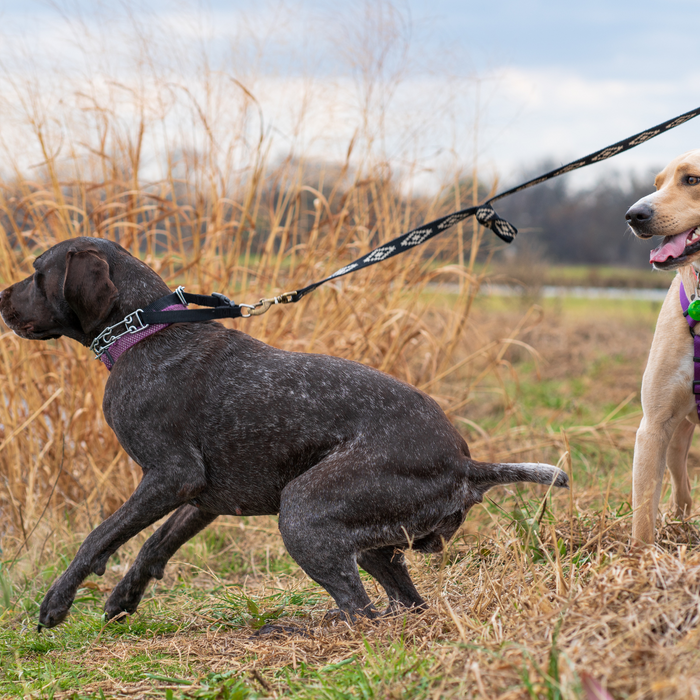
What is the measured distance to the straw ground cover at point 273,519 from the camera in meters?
1.89

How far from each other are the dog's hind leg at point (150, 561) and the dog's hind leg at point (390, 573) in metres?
0.67

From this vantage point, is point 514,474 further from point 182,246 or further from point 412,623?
point 182,246

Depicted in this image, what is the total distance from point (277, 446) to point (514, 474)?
85 centimetres

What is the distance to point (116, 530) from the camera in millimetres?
2553

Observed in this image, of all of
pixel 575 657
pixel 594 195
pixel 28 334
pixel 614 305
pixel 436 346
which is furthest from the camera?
pixel 594 195

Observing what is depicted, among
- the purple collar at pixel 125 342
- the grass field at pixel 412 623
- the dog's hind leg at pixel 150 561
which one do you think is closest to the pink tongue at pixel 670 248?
the grass field at pixel 412 623

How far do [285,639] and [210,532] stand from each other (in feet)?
5.01

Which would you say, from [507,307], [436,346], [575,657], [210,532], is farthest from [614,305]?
[575,657]

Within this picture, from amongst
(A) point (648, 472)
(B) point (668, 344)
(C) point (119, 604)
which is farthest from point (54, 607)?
(B) point (668, 344)

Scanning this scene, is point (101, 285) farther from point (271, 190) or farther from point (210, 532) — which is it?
point (271, 190)

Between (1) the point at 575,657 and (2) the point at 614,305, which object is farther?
(2) the point at 614,305

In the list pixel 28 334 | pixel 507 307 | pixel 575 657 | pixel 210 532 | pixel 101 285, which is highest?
pixel 101 285

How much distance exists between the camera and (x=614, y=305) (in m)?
20.3

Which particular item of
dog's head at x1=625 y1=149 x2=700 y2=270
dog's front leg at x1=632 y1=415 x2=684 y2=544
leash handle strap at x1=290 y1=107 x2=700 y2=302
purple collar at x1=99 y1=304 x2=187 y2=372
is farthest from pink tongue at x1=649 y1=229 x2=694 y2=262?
purple collar at x1=99 y1=304 x2=187 y2=372
